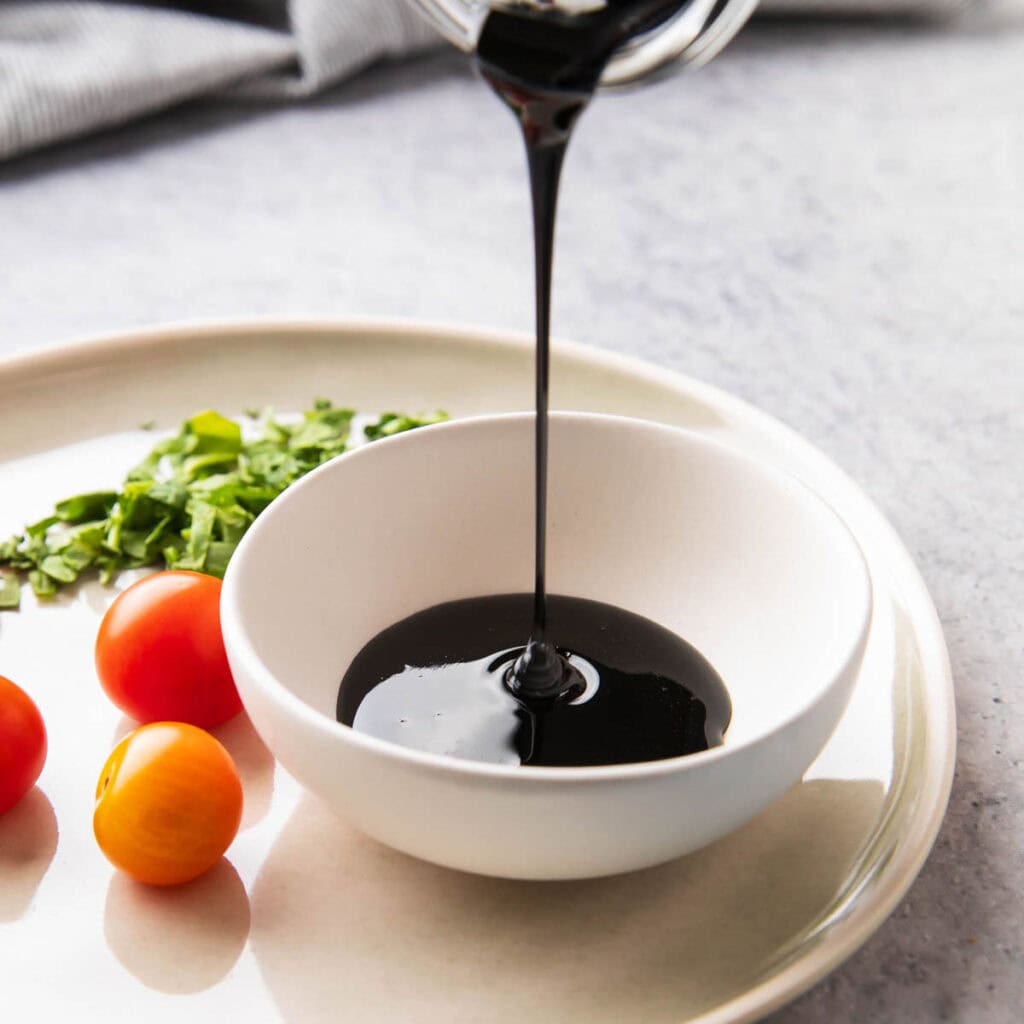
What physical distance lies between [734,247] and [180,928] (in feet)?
5.33

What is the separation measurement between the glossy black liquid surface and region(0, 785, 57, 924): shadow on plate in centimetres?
24

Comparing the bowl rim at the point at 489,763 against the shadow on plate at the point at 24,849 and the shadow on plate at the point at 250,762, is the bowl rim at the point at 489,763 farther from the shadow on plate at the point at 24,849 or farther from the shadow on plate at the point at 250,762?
the shadow on plate at the point at 24,849

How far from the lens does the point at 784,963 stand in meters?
0.89

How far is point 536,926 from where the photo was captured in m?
0.94

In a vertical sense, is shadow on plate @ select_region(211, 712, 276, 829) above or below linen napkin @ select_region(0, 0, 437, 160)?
above

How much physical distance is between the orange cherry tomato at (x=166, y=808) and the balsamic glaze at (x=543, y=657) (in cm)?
13

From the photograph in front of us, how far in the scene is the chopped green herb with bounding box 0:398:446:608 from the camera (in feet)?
4.27

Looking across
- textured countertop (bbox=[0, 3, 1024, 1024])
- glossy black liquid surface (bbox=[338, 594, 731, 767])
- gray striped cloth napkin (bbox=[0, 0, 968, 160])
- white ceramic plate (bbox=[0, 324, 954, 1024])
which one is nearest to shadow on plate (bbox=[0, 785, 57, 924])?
white ceramic plate (bbox=[0, 324, 954, 1024])

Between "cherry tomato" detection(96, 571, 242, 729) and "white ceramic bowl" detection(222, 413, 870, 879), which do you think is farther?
"cherry tomato" detection(96, 571, 242, 729)

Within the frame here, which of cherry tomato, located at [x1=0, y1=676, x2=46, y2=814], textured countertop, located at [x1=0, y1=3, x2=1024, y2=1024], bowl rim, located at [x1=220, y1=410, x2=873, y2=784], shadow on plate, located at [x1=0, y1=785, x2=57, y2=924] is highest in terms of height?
bowl rim, located at [x1=220, y1=410, x2=873, y2=784]

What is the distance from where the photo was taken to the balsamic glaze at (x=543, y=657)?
99 centimetres

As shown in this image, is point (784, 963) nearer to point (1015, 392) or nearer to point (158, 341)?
point (158, 341)

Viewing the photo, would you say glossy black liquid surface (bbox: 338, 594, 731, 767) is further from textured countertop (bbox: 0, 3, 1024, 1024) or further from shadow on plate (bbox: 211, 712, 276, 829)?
textured countertop (bbox: 0, 3, 1024, 1024)

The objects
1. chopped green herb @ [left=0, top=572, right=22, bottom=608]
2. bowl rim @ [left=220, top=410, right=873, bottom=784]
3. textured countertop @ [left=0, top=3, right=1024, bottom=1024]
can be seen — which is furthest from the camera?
textured countertop @ [left=0, top=3, right=1024, bottom=1024]
